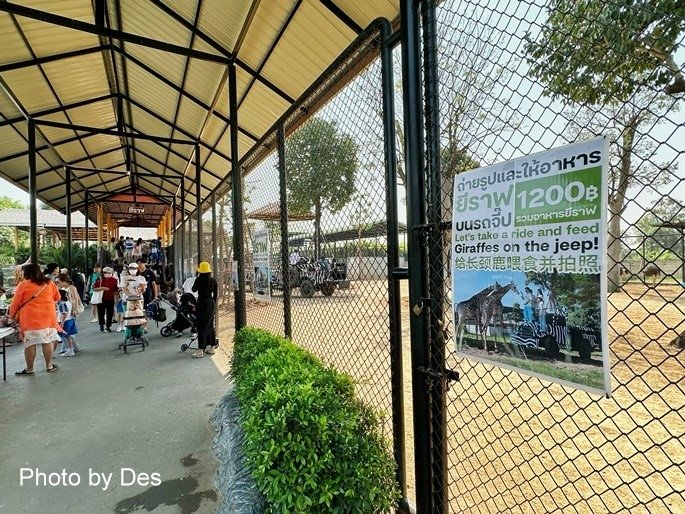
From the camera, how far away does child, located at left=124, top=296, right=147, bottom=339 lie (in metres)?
7.52

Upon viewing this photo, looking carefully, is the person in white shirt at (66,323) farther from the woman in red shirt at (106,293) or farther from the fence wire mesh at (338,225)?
the fence wire mesh at (338,225)

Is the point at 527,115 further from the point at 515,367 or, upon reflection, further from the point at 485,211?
the point at 515,367

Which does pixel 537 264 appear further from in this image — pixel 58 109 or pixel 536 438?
pixel 58 109

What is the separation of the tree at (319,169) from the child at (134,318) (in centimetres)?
534

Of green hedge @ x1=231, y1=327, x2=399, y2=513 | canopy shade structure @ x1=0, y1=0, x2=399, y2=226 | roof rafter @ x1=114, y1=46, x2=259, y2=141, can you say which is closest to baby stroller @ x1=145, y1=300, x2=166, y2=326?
canopy shade structure @ x1=0, y1=0, x2=399, y2=226

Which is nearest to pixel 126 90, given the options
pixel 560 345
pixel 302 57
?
pixel 302 57

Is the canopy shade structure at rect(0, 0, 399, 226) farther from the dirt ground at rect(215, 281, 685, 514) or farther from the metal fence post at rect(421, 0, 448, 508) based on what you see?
the dirt ground at rect(215, 281, 685, 514)

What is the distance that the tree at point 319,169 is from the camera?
104 inches

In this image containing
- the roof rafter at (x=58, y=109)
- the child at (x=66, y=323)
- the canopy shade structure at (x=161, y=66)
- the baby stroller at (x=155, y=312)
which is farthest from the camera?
the baby stroller at (x=155, y=312)

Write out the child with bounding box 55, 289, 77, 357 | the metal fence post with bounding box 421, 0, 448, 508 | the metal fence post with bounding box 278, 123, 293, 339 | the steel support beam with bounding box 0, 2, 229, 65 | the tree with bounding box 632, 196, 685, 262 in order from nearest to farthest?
the tree with bounding box 632, 196, 685, 262 < the metal fence post with bounding box 421, 0, 448, 508 < the metal fence post with bounding box 278, 123, 293, 339 < the steel support beam with bounding box 0, 2, 229, 65 < the child with bounding box 55, 289, 77, 357

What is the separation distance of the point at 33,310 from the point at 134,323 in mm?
1914

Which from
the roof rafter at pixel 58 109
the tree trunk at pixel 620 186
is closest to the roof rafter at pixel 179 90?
the roof rafter at pixel 58 109

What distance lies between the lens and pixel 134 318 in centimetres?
756

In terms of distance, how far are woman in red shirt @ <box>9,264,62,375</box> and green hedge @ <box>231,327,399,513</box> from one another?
5.24m
